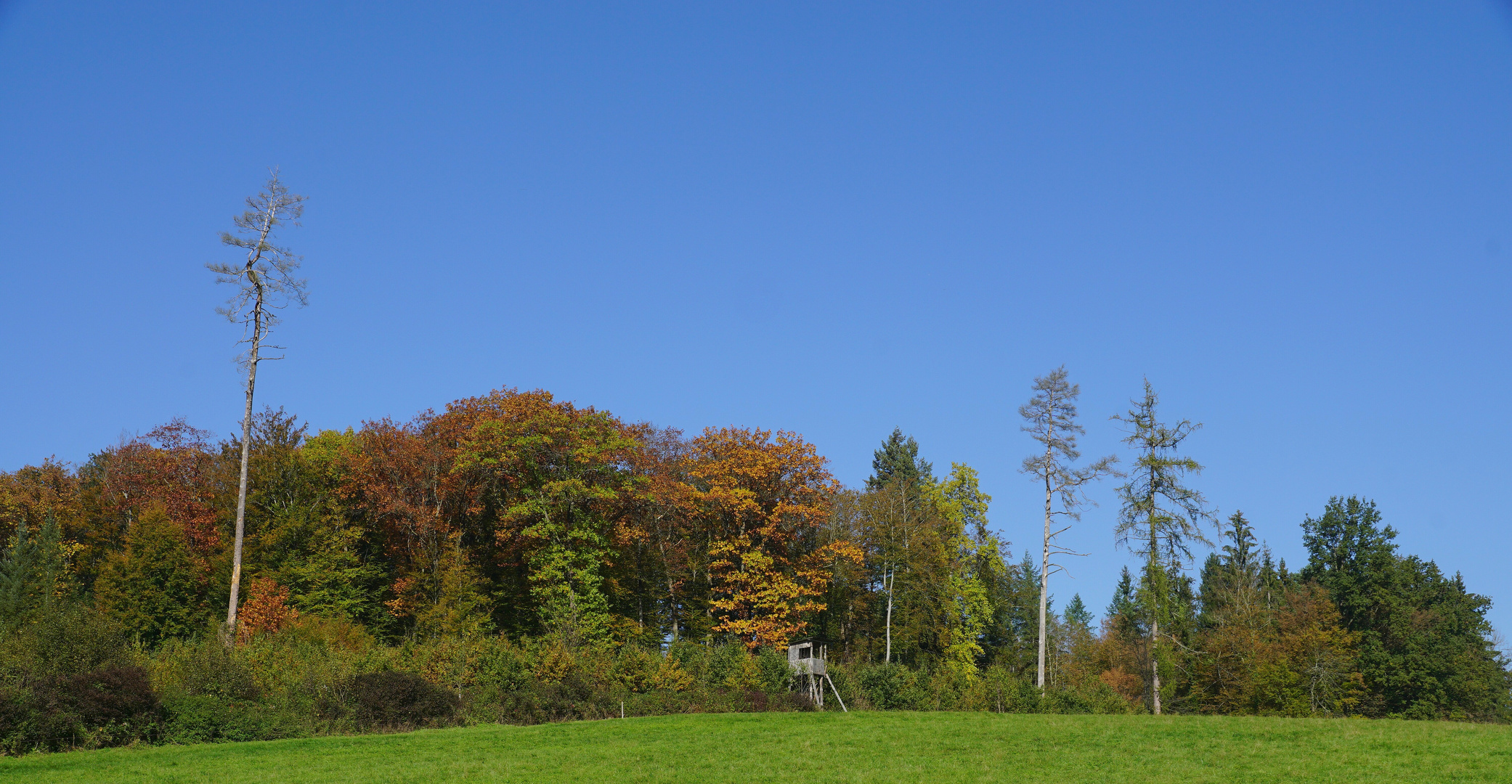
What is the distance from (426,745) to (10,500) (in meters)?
39.2

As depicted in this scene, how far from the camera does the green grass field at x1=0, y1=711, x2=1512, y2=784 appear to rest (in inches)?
841

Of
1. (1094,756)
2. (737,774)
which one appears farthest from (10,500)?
(1094,756)

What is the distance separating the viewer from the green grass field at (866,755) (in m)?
21.4

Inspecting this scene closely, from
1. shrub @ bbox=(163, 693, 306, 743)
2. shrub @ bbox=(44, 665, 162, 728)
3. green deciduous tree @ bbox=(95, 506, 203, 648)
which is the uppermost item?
green deciduous tree @ bbox=(95, 506, 203, 648)

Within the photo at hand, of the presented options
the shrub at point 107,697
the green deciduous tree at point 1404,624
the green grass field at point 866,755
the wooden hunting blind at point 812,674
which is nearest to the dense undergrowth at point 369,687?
the shrub at point 107,697

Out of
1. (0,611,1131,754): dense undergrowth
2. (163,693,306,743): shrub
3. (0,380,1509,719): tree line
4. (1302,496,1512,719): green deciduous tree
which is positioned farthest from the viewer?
(1302,496,1512,719): green deciduous tree

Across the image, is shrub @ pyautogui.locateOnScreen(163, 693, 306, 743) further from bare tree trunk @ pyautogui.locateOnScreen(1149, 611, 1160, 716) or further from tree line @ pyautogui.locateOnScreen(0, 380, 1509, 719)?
bare tree trunk @ pyautogui.locateOnScreen(1149, 611, 1160, 716)

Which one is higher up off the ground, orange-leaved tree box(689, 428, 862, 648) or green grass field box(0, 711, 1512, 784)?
orange-leaved tree box(689, 428, 862, 648)

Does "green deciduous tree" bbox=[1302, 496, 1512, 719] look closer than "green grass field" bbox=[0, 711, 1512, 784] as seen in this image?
No

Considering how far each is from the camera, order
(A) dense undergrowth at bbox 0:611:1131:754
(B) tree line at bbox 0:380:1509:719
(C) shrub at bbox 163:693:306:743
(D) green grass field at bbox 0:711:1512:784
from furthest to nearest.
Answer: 1. (B) tree line at bbox 0:380:1509:719
2. (C) shrub at bbox 163:693:306:743
3. (A) dense undergrowth at bbox 0:611:1131:754
4. (D) green grass field at bbox 0:711:1512:784

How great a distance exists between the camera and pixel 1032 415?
46.9 metres

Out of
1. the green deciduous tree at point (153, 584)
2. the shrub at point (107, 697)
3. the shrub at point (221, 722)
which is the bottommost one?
the shrub at point (221, 722)

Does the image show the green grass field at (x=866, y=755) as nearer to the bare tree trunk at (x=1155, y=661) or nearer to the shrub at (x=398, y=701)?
the shrub at (x=398, y=701)

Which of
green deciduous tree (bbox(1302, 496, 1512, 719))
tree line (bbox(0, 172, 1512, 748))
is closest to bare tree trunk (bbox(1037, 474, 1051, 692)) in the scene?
tree line (bbox(0, 172, 1512, 748))
